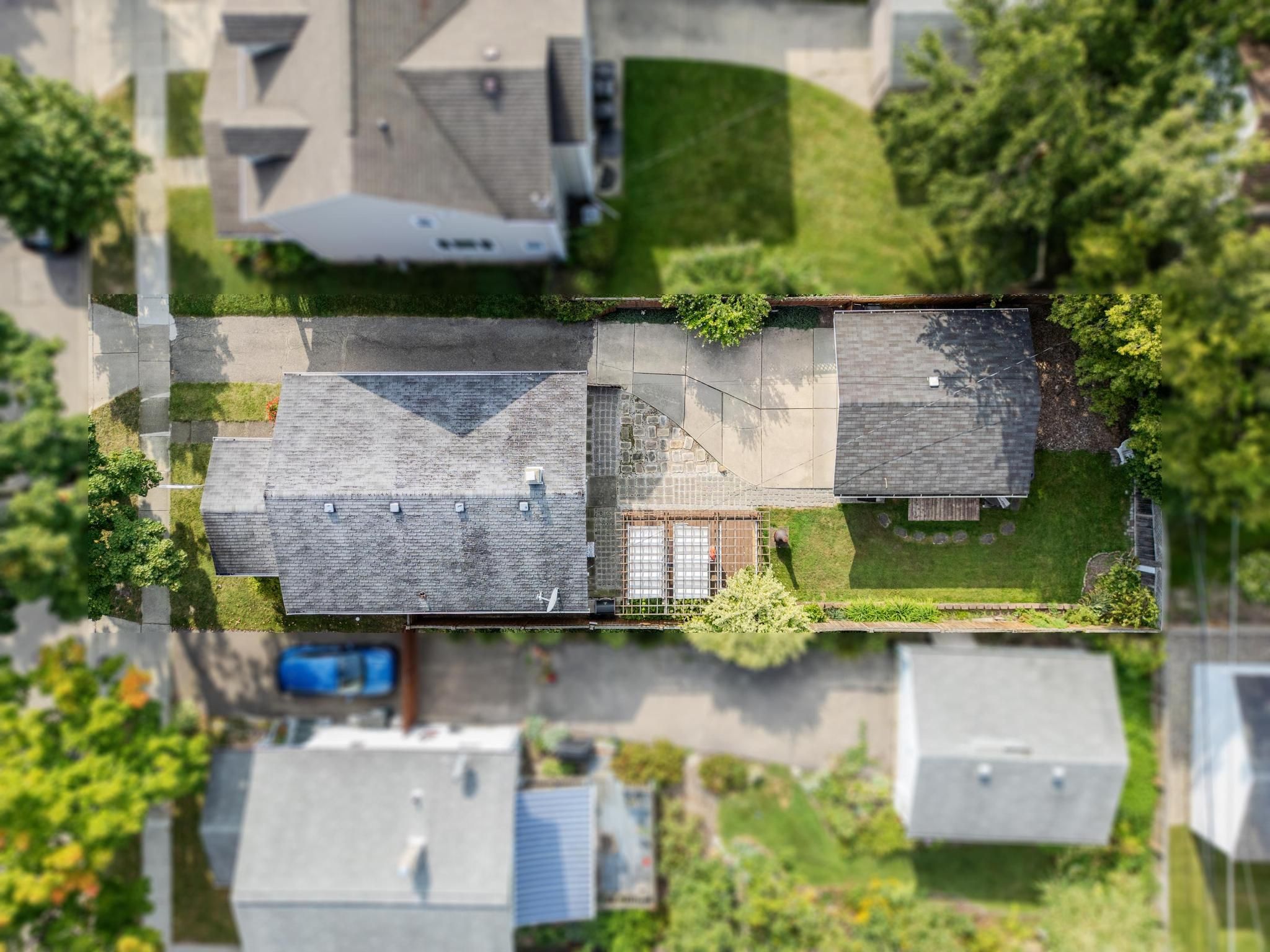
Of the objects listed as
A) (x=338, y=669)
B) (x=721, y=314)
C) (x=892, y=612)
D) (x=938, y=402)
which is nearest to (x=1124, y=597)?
(x=892, y=612)

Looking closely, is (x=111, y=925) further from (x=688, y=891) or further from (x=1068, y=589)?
(x=1068, y=589)

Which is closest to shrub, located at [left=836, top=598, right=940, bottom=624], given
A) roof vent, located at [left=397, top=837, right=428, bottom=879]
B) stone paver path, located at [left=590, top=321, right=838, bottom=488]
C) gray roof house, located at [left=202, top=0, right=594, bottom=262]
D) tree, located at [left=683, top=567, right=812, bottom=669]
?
tree, located at [left=683, top=567, right=812, bottom=669]

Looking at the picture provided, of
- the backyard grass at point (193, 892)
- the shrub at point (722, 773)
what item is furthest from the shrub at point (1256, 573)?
the backyard grass at point (193, 892)

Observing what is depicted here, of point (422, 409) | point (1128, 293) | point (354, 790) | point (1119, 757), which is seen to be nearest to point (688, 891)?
point (354, 790)

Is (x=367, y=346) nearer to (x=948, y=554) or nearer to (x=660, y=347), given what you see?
(x=660, y=347)

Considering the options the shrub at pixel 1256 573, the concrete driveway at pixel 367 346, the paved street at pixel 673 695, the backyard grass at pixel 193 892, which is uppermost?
the concrete driveway at pixel 367 346

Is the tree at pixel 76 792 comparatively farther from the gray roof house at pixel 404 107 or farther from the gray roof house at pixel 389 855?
the gray roof house at pixel 404 107
